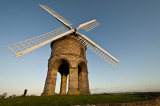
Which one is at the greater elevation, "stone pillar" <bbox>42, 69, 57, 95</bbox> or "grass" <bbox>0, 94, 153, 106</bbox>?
"stone pillar" <bbox>42, 69, 57, 95</bbox>

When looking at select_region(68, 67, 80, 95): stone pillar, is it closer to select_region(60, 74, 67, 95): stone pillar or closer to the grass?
the grass

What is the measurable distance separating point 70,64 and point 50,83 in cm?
358

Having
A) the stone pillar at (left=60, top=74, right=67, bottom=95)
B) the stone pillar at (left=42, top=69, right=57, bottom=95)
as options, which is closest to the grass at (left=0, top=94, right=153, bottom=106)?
the stone pillar at (left=42, top=69, right=57, bottom=95)

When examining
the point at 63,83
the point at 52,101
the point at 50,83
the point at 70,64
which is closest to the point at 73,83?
the point at 70,64

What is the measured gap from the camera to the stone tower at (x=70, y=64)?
11945 millimetres

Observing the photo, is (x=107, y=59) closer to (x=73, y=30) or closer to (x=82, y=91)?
(x=82, y=91)

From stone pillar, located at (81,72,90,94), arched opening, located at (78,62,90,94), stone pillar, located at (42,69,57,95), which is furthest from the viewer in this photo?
arched opening, located at (78,62,90,94)

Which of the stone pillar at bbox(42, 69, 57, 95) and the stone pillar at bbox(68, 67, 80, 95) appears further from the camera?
the stone pillar at bbox(42, 69, 57, 95)

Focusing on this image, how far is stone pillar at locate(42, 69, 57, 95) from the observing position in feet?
38.3

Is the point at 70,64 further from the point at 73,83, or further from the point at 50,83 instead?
the point at 50,83

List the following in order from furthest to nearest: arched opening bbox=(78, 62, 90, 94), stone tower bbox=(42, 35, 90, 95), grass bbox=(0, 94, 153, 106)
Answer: arched opening bbox=(78, 62, 90, 94) < stone tower bbox=(42, 35, 90, 95) < grass bbox=(0, 94, 153, 106)

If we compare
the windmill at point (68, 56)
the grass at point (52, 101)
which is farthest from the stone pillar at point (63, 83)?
the grass at point (52, 101)

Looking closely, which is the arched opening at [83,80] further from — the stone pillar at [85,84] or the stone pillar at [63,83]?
the stone pillar at [63,83]

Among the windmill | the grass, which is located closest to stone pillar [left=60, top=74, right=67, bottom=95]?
the windmill
